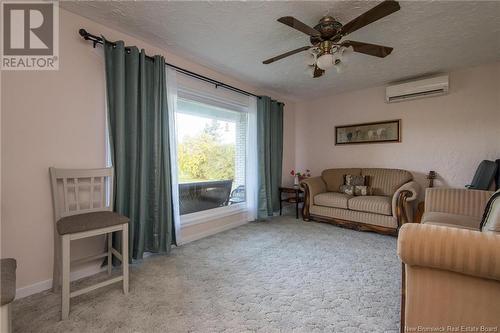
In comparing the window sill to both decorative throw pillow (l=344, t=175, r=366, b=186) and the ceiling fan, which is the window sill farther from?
the ceiling fan

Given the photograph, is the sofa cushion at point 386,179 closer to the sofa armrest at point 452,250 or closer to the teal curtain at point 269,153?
the teal curtain at point 269,153

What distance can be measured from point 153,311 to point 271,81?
331 centimetres

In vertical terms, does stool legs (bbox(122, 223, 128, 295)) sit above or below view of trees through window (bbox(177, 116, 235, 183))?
below

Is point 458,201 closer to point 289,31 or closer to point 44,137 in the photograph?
point 289,31

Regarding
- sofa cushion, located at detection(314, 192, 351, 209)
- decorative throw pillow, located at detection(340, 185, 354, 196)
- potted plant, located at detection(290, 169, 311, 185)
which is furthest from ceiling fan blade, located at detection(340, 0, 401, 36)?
potted plant, located at detection(290, 169, 311, 185)

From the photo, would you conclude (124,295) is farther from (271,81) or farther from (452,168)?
(452,168)

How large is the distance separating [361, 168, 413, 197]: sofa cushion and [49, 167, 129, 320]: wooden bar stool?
3.59 m

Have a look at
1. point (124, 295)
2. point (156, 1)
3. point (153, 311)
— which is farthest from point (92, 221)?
point (156, 1)

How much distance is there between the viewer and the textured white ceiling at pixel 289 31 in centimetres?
183

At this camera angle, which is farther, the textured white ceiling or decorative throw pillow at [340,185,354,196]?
decorative throw pillow at [340,185,354,196]

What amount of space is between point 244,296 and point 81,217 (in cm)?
139

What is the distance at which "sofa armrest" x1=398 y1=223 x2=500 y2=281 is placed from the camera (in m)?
0.97

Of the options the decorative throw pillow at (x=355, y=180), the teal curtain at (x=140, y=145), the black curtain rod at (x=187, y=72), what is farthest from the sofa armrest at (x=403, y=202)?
the teal curtain at (x=140, y=145)

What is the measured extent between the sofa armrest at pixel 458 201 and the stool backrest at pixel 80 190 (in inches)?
133
